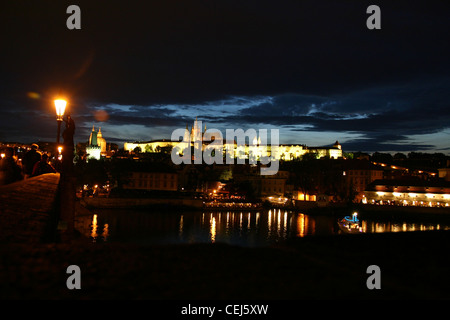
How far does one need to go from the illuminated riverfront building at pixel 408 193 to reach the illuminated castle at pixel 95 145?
89.5 meters

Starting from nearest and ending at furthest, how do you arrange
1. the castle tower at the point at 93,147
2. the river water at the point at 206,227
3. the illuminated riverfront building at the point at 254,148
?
the river water at the point at 206,227 < the castle tower at the point at 93,147 < the illuminated riverfront building at the point at 254,148

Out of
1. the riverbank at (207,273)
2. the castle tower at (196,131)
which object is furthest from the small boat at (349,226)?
the castle tower at (196,131)

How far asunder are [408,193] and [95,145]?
4344 inches

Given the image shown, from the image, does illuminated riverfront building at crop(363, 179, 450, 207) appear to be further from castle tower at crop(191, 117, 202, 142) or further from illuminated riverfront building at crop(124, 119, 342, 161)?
castle tower at crop(191, 117, 202, 142)

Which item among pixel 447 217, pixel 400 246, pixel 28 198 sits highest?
pixel 28 198

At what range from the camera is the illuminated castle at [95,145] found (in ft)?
464

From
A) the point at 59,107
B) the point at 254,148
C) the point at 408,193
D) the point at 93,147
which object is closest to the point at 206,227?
the point at 59,107

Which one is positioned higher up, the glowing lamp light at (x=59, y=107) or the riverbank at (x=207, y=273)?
the glowing lamp light at (x=59, y=107)

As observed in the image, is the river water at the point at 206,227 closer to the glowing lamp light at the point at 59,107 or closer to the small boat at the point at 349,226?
the small boat at the point at 349,226

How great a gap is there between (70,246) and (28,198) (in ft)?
7.50

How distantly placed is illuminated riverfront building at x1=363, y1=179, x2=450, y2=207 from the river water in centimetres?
1243

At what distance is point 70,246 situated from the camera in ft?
18.4

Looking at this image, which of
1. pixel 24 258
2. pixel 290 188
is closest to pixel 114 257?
pixel 24 258
